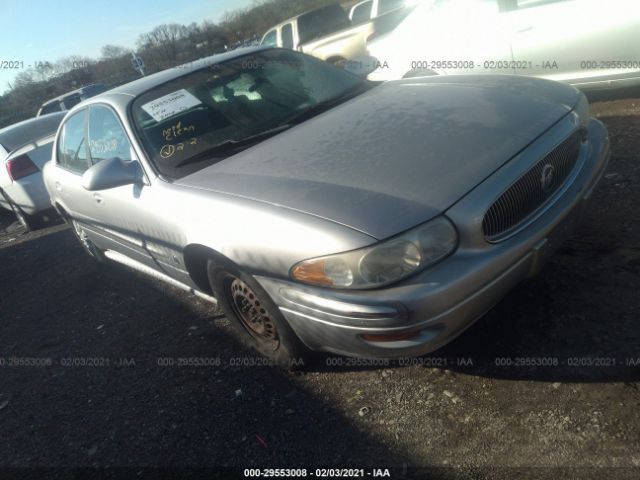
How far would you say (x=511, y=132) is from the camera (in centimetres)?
241

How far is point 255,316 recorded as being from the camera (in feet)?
9.07

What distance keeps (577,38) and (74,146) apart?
4.63 m

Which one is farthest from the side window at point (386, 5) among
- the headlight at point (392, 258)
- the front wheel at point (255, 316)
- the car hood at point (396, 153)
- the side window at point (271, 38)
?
the headlight at point (392, 258)

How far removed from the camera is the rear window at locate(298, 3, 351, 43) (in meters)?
11.5

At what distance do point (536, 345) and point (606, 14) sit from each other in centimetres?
368

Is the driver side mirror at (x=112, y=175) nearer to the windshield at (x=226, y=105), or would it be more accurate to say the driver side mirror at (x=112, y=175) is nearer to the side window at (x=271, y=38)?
the windshield at (x=226, y=105)

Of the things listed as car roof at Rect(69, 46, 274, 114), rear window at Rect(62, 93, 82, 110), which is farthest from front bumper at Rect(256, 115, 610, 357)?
rear window at Rect(62, 93, 82, 110)

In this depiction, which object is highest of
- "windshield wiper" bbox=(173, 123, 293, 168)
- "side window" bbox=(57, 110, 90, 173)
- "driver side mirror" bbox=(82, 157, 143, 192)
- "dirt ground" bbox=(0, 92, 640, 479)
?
"side window" bbox=(57, 110, 90, 173)

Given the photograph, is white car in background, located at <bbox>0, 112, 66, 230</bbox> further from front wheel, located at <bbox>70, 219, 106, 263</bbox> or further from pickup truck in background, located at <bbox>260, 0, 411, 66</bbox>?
pickup truck in background, located at <bbox>260, 0, 411, 66</bbox>

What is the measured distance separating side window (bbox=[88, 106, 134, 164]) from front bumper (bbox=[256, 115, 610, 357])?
4.92 ft

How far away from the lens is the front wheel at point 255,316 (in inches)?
94.9

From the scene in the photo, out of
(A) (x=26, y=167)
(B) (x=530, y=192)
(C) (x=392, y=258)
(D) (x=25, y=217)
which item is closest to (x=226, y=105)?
(C) (x=392, y=258)

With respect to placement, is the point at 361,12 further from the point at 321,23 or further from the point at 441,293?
the point at 441,293

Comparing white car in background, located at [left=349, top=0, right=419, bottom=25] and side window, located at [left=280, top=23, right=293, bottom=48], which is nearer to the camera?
white car in background, located at [left=349, top=0, right=419, bottom=25]
